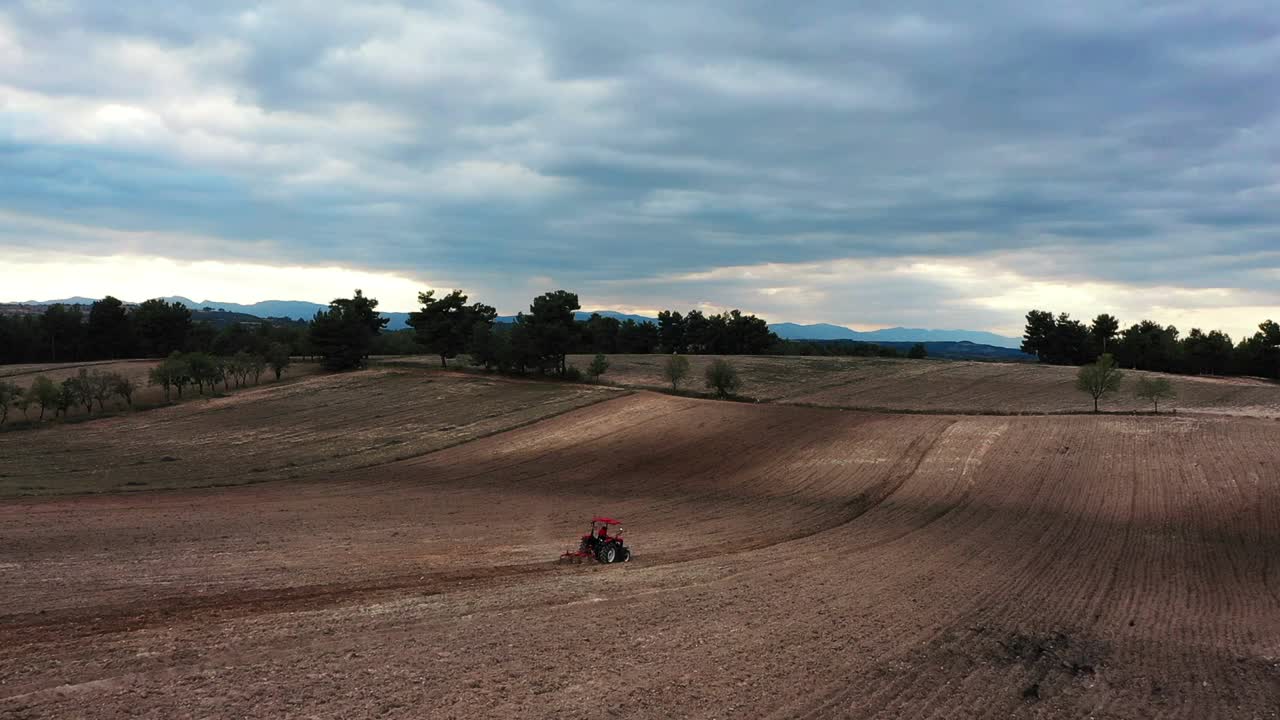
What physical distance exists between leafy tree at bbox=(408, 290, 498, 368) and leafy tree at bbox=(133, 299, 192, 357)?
179ft

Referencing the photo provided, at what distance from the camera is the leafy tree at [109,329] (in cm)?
12106

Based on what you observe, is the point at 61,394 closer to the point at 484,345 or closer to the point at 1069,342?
the point at 484,345

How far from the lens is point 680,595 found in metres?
19.1

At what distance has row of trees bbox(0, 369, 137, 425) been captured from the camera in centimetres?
5928

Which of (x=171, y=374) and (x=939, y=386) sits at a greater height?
(x=939, y=386)

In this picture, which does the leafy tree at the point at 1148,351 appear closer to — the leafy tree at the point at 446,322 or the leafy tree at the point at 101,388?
the leafy tree at the point at 446,322

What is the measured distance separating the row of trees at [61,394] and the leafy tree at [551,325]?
39.0 metres

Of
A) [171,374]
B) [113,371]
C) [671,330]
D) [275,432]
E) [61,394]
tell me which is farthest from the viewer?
[671,330]

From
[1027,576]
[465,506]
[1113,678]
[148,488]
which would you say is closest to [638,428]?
[465,506]

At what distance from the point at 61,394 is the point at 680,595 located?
66.5m

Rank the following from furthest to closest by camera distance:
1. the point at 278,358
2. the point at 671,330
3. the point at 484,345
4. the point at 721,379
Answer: the point at 671,330 < the point at 278,358 < the point at 484,345 < the point at 721,379

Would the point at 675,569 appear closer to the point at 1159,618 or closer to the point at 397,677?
the point at 397,677

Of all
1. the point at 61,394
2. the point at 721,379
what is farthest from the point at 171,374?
the point at 721,379

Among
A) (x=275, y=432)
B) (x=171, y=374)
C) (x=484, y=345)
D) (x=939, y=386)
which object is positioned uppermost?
(x=484, y=345)
